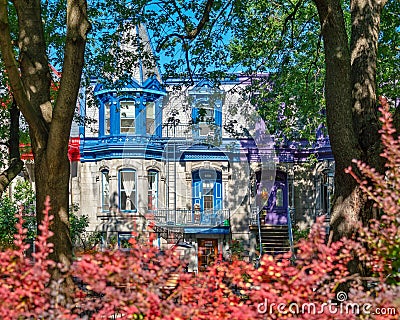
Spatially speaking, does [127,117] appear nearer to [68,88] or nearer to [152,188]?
[152,188]

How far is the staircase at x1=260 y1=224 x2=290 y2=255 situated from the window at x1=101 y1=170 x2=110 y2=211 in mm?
6856

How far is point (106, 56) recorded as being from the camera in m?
13.4

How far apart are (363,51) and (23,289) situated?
5479mm

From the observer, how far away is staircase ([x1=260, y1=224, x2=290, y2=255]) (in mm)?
Result: 23844

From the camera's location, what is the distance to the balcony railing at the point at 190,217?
78.5 ft

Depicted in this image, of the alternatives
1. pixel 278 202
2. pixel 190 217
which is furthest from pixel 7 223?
pixel 278 202

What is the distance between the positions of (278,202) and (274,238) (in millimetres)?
1814

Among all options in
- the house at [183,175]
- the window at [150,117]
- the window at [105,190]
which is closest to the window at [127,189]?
the house at [183,175]

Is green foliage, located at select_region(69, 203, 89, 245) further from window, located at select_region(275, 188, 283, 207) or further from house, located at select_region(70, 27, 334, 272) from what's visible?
window, located at select_region(275, 188, 283, 207)

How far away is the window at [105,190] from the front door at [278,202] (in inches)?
280

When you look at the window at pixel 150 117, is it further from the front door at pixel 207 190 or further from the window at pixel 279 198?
the window at pixel 279 198

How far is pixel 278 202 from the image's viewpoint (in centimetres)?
2553

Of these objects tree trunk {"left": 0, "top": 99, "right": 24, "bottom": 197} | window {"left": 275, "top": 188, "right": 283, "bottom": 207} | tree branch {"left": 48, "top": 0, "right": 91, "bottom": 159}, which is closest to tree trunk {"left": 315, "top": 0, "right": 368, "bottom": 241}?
tree branch {"left": 48, "top": 0, "right": 91, "bottom": 159}

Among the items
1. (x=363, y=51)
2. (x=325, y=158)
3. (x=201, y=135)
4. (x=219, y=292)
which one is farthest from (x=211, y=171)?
(x=219, y=292)
